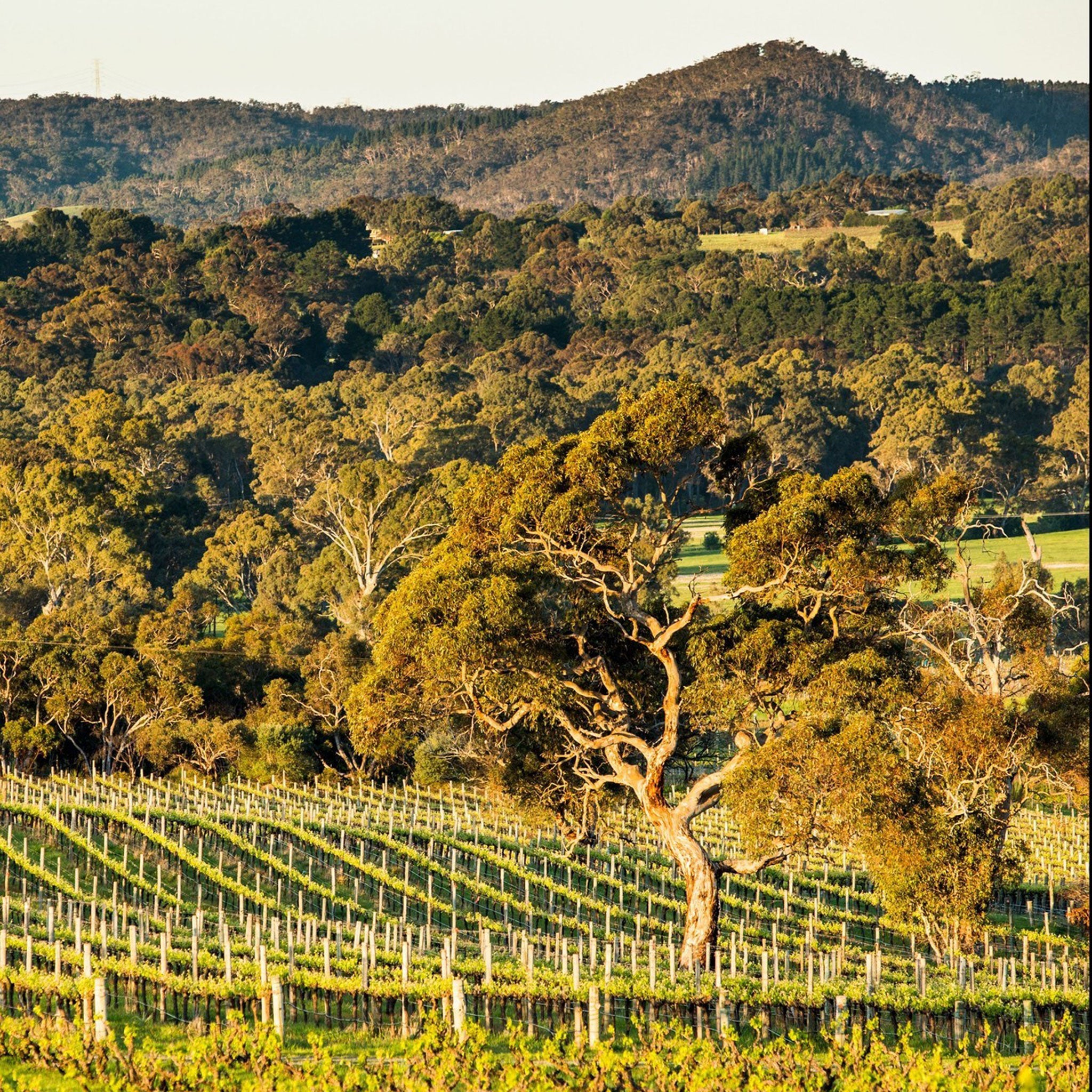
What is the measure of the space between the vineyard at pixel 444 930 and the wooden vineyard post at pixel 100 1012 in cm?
2

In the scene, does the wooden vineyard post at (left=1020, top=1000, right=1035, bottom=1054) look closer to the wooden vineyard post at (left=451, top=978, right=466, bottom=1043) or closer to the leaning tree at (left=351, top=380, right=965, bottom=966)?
the leaning tree at (left=351, top=380, right=965, bottom=966)

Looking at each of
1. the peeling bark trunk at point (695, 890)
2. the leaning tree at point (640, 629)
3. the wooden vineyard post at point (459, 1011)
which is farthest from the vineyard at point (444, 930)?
the leaning tree at point (640, 629)

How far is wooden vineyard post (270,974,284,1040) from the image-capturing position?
603 inches

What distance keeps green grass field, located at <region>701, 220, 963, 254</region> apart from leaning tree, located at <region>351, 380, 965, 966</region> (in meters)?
124

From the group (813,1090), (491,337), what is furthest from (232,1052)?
(491,337)

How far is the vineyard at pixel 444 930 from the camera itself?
58.8 feet

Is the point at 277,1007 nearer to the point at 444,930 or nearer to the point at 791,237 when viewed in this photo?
the point at 444,930

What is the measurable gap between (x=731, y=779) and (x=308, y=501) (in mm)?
52264

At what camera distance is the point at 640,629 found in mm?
24641

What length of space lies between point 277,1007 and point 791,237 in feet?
475

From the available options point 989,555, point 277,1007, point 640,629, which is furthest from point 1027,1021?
point 989,555

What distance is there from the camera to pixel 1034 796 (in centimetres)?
2758

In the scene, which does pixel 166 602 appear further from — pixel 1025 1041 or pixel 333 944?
pixel 1025 1041

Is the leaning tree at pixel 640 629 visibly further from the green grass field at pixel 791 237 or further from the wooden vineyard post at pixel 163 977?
the green grass field at pixel 791 237
